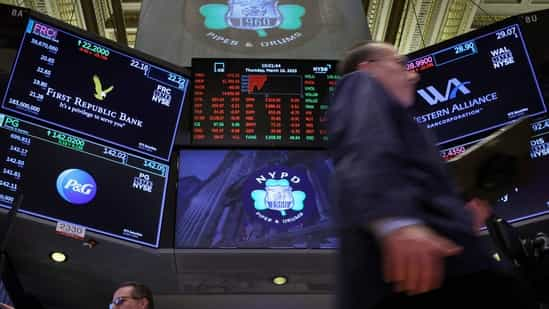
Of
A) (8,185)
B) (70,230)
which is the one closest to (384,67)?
(70,230)

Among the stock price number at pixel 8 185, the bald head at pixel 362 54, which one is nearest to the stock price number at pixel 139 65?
the stock price number at pixel 8 185

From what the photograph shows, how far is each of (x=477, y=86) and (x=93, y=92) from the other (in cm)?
319

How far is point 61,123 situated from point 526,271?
3.74m

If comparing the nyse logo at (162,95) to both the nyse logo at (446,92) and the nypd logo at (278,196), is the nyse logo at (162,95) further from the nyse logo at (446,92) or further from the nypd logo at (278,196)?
the nyse logo at (446,92)

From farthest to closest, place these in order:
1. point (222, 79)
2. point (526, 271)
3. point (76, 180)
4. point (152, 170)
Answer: point (222, 79) → point (152, 170) → point (76, 180) → point (526, 271)

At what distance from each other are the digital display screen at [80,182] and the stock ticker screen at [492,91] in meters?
2.39

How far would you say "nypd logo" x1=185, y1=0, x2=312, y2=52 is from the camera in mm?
6934

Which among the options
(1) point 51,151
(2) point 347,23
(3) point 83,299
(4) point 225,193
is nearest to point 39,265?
(3) point 83,299

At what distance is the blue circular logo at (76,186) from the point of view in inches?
196

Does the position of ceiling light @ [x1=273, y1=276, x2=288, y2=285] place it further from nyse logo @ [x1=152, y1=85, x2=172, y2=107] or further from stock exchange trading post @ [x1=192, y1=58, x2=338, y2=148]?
nyse logo @ [x1=152, y1=85, x2=172, y2=107]

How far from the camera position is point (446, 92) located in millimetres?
5676

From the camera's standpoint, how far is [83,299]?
629cm

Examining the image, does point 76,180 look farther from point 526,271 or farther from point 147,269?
point 526,271

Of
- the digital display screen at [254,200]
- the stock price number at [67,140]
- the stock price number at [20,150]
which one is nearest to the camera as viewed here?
the stock price number at [20,150]
